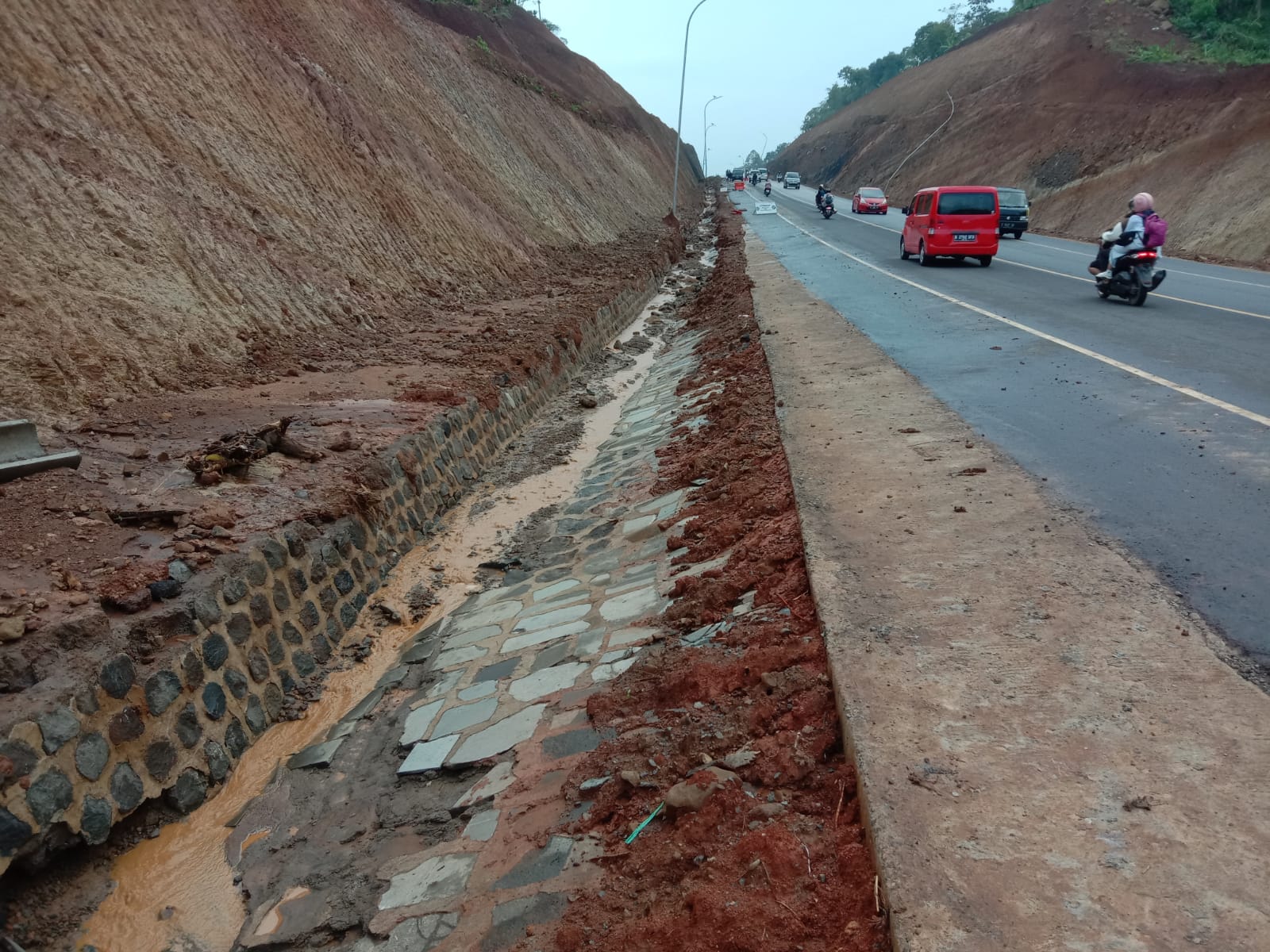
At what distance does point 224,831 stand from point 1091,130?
138ft

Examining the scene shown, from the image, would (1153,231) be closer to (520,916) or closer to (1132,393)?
(1132,393)

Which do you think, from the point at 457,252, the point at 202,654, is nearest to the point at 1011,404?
the point at 202,654

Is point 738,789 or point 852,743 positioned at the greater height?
point 852,743

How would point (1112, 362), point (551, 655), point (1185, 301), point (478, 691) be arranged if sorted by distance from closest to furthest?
1. point (478, 691)
2. point (551, 655)
3. point (1112, 362)
4. point (1185, 301)

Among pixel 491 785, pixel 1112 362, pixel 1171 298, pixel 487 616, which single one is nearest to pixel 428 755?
pixel 491 785

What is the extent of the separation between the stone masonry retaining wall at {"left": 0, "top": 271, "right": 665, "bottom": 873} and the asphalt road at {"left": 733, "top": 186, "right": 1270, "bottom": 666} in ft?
17.2

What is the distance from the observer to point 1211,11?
118 feet

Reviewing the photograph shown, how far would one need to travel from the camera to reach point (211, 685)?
4871 millimetres

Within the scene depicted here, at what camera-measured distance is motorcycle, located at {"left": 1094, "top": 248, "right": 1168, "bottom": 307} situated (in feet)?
41.0

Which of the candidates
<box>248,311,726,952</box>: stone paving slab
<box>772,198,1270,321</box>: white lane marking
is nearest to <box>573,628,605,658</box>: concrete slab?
<box>248,311,726,952</box>: stone paving slab

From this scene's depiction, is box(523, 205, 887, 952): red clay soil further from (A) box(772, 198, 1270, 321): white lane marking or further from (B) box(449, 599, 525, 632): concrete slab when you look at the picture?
(A) box(772, 198, 1270, 321): white lane marking

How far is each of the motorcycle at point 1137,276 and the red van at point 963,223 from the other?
684 centimetres

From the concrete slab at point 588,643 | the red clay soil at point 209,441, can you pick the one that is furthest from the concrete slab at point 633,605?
the red clay soil at point 209,441

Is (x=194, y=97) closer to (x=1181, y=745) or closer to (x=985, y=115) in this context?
(x=1181, y=745)
